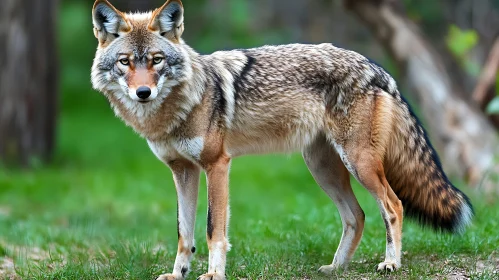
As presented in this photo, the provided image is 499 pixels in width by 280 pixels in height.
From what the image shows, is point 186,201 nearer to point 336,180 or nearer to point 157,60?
point 157,60

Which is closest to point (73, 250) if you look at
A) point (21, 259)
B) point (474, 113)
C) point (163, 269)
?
point (21, 259)

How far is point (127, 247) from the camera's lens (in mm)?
5949

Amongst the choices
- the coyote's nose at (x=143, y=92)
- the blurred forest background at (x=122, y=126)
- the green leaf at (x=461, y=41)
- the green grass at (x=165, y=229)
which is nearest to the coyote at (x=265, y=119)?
the coyote's nose at (x=143, y=92)

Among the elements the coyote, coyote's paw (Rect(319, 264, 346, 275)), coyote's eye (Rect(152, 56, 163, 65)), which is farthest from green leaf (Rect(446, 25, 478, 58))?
coyote's eye (Rect(152, 56, 163, 65))

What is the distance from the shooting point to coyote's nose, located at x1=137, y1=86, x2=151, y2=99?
5004 millimetres

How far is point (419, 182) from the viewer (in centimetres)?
578

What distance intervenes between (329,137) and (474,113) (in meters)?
5.64

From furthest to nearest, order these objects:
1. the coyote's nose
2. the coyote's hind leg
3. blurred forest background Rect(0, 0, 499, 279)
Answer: blurred forest background Rect(0, 0, 499, 279) → the coyote's hind leg → the coyote's nose

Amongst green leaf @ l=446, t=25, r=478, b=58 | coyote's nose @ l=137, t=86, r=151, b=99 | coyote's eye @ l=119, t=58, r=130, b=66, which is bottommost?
green leaf @ l=446, t=25, r=478, b=58

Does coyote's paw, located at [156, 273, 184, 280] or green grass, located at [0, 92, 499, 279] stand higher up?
coyote's paw, located at [156, 273, 184, 280]

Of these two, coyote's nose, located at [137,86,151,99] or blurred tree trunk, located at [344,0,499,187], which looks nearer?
coyote's nose, located at [137,86,151,99]

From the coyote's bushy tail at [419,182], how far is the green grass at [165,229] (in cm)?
32

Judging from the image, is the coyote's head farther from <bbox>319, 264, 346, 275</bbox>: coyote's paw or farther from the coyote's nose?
<bbox>319, 264, 346, 275</bbox>: coyote's paw

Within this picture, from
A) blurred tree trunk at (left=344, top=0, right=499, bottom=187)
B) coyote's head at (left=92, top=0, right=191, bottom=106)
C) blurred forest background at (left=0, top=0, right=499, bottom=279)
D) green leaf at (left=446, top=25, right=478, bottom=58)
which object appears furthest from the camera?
green leaf at (left=446, top=25, right=478, bottom=58)
